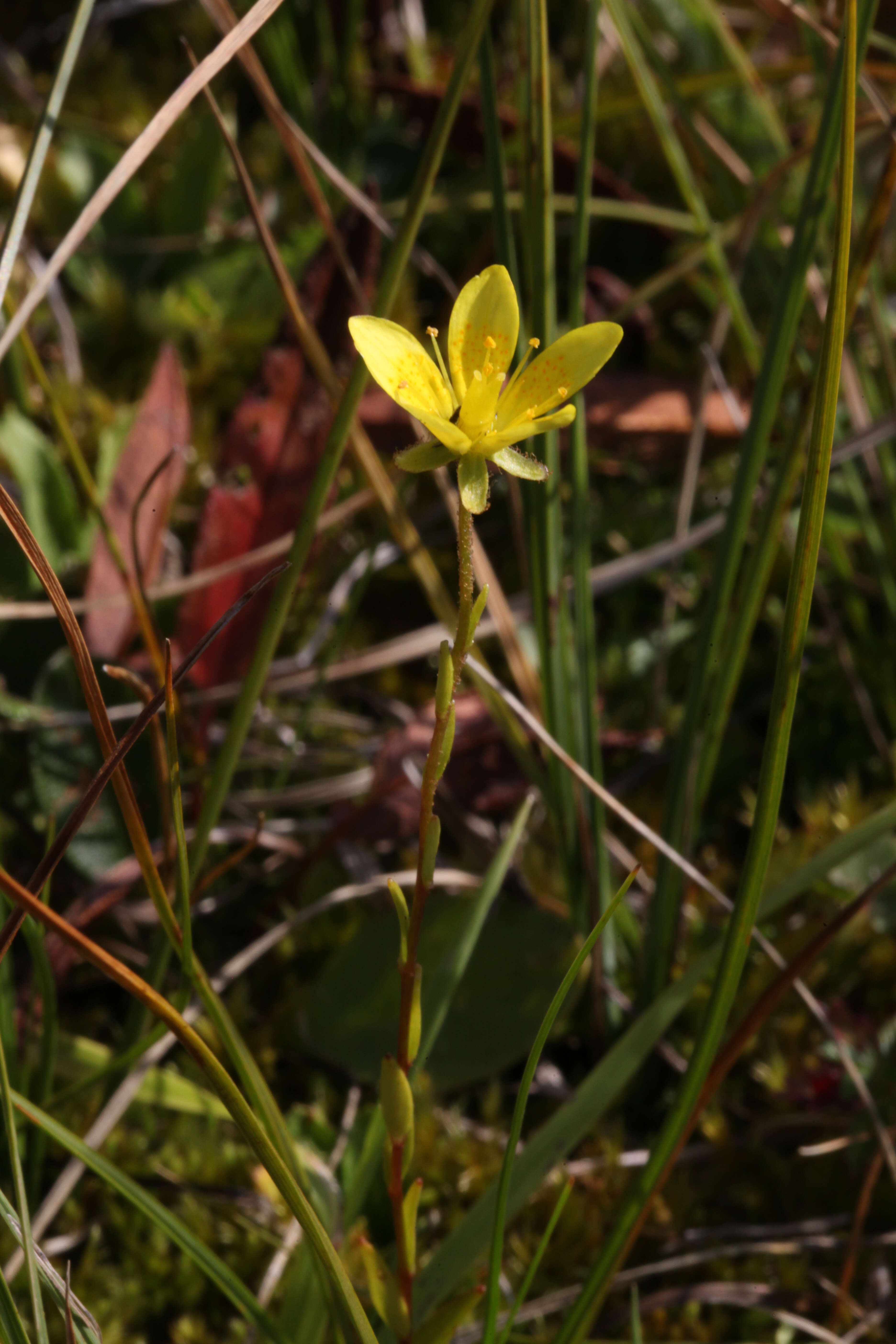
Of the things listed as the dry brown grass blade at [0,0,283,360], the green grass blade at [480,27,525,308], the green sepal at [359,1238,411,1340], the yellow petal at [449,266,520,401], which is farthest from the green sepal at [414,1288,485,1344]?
the green grass blade at [480,27,525,308]

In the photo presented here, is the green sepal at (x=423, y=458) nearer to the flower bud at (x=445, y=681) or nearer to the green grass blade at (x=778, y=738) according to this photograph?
the flower bud at (x=445, y=681)

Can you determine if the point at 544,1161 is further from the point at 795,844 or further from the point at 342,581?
the point at 342,581

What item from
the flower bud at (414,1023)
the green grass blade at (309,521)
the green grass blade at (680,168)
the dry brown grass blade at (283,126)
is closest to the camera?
the flower bud at (414,1023)

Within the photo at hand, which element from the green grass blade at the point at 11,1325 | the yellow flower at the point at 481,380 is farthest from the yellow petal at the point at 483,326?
A: the green grass blade at the point at 11,1325

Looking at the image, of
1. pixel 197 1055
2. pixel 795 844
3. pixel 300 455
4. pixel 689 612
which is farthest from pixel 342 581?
pixel 197 1055

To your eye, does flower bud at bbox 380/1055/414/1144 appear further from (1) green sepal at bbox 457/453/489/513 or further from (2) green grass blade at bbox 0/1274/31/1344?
(1) green sepal at bbox 457/453/489/513

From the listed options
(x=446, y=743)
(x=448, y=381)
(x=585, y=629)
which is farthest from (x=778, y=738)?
(x=585, y=629)
